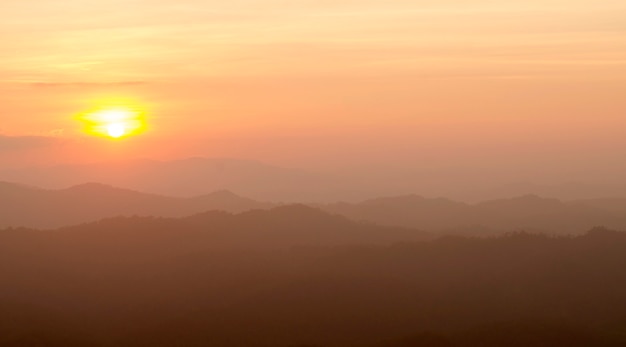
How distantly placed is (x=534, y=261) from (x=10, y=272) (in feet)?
233

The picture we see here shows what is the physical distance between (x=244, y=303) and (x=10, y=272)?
136 feet

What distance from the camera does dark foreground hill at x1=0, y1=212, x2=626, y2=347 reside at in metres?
86.4

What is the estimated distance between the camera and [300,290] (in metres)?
102

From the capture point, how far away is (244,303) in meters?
98.2

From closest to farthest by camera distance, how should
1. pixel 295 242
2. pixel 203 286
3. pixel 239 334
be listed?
pixel 239 334 < pixel 203 286 < pixel 295 242

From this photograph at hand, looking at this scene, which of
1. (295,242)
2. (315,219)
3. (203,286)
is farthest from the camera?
(315,219)

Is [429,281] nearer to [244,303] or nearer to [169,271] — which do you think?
[244,303]

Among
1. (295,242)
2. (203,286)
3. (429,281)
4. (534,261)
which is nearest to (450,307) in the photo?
(429,281)

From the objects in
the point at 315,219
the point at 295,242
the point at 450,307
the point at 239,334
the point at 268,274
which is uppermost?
the point at 315,219

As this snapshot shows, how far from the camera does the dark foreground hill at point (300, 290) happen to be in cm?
8644

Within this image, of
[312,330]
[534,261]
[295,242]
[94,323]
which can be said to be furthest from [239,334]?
[295,242]

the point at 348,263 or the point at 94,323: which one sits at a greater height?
the point at 348,263

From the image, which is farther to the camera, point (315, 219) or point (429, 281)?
point (315, 219)

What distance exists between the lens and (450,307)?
330 ft
